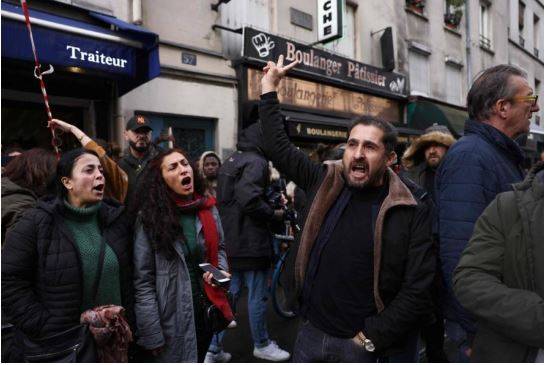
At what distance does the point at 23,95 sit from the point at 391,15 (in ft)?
34.4

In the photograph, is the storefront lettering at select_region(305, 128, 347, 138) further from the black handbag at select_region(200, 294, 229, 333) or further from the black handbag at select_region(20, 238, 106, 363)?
the black handbag at select_region(20, 238, 106, 363)

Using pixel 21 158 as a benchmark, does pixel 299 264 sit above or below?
below

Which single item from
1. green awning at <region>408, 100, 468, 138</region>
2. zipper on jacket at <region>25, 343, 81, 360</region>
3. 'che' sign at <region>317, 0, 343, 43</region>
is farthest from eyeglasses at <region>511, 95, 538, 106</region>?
→ green awning at <region>408, 100, 468, 138</region>

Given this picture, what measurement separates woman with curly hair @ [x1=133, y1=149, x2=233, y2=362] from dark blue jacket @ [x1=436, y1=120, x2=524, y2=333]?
1393 mm

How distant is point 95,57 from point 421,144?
414 centimetres

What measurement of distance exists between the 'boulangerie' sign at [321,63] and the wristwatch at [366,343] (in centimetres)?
752

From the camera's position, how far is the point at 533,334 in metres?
1.34

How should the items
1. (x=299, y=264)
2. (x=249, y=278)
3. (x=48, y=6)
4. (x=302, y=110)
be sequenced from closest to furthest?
(x=299, y=264) → (x=249, y=278) → (x=48, y=6) → (x=302, y=110)

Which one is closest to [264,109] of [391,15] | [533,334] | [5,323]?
[533,334]

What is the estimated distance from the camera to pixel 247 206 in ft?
13.1

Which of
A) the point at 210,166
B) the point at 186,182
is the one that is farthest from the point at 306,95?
the point at 186,182

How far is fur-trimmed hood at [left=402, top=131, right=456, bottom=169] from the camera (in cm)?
394

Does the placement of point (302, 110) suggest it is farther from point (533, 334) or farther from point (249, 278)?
point (533, 334)

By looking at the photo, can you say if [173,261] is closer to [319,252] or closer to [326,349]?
[319,252]
